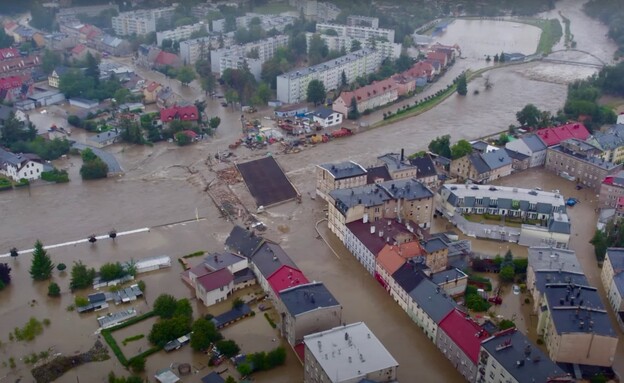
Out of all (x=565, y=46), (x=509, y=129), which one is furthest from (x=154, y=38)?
(x=565, y=46)

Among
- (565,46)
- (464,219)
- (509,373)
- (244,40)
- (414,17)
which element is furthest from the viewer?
(414,17)

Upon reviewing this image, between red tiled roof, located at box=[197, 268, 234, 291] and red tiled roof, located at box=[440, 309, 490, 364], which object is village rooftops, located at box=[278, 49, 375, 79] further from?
red tiled roof, located at box=[440, 309, 490, 364]

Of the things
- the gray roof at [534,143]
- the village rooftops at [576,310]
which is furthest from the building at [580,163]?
the village rooftops at [576,310]

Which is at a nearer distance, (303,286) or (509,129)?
(303,286)

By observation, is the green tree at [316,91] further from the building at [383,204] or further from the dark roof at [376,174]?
the building at [383,204]

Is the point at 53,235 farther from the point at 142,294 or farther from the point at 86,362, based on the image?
the point at 86,362

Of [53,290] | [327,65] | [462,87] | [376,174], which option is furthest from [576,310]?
[327,65]

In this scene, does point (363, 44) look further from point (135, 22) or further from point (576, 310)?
point (576, 310)
